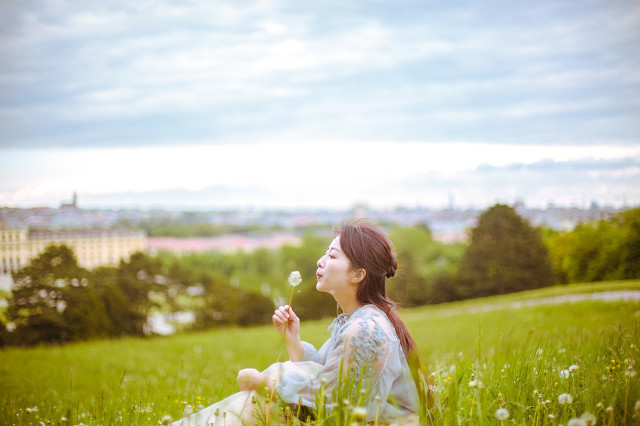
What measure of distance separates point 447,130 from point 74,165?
6.20m

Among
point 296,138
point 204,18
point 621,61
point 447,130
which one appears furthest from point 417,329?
point 204,18

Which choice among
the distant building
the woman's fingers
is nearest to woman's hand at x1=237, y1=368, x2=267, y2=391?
the woman's fingers

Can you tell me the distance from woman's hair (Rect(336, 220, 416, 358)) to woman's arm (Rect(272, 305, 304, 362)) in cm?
32

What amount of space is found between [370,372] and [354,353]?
0.10m

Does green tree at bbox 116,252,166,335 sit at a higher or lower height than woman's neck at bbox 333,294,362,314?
lower

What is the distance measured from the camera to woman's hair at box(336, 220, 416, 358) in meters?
2.43

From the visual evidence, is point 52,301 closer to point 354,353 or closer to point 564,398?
point 354,353

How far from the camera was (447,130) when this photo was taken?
966 cm

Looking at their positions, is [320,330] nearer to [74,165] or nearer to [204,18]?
[74,165]

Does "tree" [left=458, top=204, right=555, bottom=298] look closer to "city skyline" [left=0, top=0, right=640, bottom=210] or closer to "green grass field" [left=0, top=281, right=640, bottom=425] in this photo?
"green grass field" [left=0, top=281, right=640, bottom=425]

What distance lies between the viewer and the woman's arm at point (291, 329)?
7.91ft

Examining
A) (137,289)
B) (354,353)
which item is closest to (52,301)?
(137,289)

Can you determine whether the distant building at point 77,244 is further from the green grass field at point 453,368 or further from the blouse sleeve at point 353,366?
the blouse sleeve at point 353,366

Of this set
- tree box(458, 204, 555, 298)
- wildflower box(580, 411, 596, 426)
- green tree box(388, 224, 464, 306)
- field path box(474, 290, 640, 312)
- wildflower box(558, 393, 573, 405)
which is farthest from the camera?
green tree box(388, 224, 464, 306)
